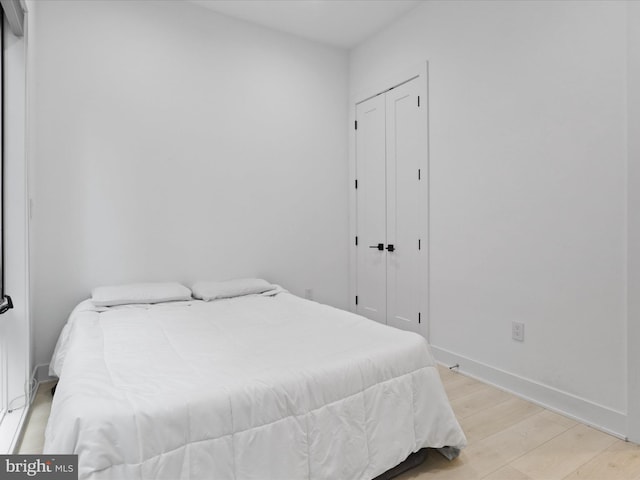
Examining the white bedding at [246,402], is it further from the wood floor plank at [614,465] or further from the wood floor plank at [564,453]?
the wood floor plank at [614,465]

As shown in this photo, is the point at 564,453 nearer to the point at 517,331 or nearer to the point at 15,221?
the point at 517,331

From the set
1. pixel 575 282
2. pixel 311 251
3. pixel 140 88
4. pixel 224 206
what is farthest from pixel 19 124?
pixel 575 282

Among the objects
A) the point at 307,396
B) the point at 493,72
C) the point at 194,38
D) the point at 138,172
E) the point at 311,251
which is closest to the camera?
the point at 307,396

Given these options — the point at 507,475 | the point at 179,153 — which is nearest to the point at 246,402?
the point at 507,475

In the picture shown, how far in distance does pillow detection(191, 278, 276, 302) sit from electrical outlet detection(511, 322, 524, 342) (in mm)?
1816

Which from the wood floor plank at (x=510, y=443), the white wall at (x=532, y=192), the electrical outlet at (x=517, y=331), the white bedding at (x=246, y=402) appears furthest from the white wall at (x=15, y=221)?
the electrical outlet at (x=517, y=331)

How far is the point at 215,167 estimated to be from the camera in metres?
3.34

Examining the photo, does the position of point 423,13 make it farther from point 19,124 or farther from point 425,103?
point 19,124

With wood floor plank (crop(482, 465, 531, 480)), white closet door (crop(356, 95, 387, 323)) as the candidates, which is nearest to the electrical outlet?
wood floor plank (crop(482, 465, 531, 480))

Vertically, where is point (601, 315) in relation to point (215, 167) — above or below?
below

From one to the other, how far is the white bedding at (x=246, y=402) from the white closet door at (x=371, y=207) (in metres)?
1.61

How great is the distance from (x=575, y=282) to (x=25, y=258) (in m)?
3.15

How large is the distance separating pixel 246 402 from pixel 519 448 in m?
1.42

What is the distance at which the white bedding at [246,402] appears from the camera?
118 cm
